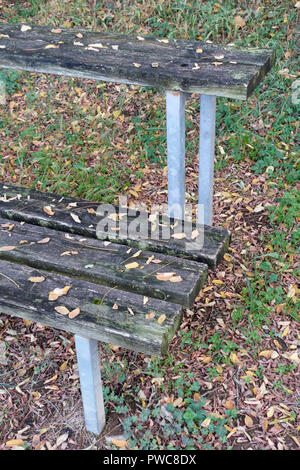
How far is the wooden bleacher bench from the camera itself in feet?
6.67

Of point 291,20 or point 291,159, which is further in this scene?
point 291,20

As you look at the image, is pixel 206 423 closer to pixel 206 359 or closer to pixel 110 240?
pixel 206 359

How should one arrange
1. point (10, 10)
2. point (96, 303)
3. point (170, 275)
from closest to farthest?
1. point (96, 303)
2. point (170, 275)
3. point (10, 10)

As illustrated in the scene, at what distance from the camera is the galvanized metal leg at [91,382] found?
7.03ft

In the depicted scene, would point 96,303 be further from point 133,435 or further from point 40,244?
point 133,435

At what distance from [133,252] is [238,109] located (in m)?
2.77

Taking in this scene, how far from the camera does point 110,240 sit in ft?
8.41

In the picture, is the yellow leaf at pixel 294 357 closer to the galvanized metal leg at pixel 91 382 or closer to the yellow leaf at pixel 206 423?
the yellow leaf at pixel 206 423

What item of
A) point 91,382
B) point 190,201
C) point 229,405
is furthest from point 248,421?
point 190,201

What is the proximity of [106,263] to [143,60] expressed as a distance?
1149 millimetres

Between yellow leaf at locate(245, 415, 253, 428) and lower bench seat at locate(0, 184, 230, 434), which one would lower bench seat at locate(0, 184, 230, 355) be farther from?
yellow leaf at locate(245, 415, 253, 428)

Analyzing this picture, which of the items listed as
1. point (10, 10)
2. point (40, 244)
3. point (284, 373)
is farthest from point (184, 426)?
point (10, 10)

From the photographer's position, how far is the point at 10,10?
6.36 metres

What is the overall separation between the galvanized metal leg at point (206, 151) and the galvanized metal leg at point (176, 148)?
0.18m
